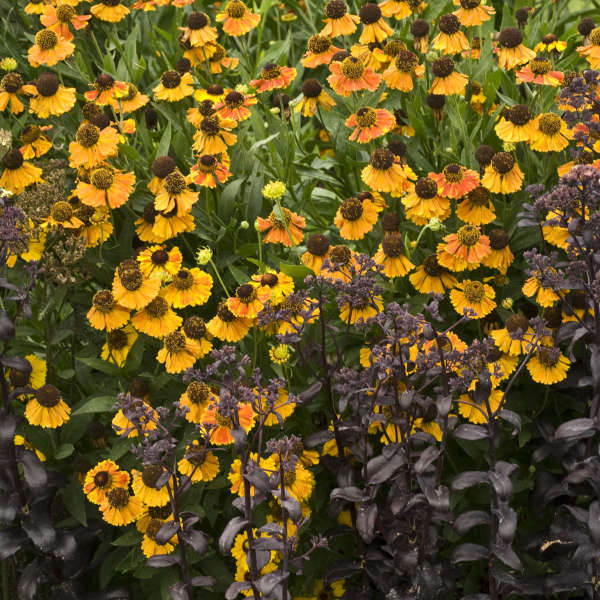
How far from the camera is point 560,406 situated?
2.28m

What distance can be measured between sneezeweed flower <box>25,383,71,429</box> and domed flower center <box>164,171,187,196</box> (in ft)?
1.79

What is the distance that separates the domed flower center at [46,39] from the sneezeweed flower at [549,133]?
1.36 metres

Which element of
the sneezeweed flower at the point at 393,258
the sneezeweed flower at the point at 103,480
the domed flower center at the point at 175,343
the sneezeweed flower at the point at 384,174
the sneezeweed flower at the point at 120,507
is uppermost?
the sneezeweed flower at the point at 384,174

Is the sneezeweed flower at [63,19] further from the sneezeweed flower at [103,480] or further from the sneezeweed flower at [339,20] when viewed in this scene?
the sneezeweed flower at [103,480]

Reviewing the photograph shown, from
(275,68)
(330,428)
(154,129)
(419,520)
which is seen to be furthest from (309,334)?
(154,129)

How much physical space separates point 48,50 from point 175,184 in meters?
0.71

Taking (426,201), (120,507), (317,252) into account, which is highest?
(426,201)

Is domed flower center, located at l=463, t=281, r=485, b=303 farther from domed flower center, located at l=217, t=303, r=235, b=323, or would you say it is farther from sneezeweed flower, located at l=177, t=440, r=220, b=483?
sneezeweed flower, located at l=177, t=440, r=220, b=483

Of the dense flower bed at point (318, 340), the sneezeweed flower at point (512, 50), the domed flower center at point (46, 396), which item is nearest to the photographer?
the dense flower bed at point (318, 340)

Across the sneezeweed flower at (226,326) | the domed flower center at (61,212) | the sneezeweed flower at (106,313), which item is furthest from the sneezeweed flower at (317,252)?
the domed flower center at (61,212)

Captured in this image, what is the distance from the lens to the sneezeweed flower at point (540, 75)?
7.64 ft

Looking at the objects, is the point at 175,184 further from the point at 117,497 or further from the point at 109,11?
the point at 109,11

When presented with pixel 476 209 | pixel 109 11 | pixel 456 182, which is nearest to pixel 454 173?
pixel 456 182

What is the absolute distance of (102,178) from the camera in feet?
7.29
